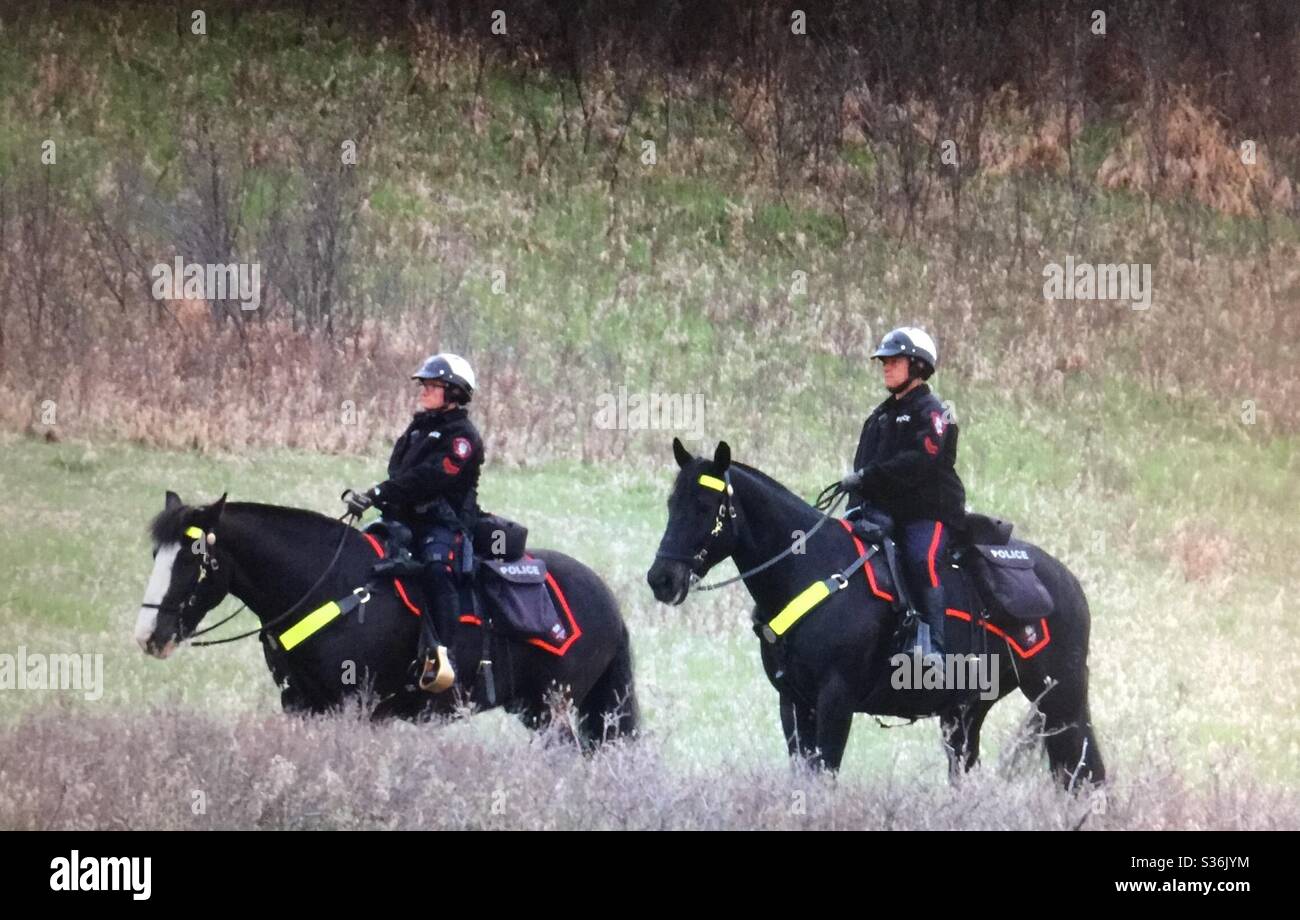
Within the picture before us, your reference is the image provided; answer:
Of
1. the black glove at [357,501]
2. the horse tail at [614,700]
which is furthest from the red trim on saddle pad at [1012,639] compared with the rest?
the black glove at [357,501]

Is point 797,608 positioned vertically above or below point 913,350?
below

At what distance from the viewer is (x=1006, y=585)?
866 cm

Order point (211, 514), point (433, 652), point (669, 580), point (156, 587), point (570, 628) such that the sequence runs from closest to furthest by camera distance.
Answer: point (669, 580)
point (156, 587)
point (211, 514)
point (433, 652)
point (570, 628)

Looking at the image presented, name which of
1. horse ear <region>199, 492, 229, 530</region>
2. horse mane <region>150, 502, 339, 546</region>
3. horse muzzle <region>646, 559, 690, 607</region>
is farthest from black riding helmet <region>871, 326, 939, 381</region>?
horse ear <region>199, 492, 229, 530</region>

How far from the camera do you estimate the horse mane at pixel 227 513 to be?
8.06m

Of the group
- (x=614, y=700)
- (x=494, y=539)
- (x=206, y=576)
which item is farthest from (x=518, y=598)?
(x=206, y=576)

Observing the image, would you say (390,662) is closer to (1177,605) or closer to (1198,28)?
(1177,605)

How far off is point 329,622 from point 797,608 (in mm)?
1759

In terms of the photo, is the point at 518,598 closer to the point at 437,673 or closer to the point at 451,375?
the point at 437,673

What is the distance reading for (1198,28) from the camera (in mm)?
12383

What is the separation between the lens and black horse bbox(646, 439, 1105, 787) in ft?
26.4

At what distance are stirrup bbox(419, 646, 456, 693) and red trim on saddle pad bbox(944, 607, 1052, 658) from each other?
1911 millimetres

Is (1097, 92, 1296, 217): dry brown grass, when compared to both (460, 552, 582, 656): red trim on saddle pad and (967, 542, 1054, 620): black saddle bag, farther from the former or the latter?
(460, 552, 582, 656): red trim on saddle pad
